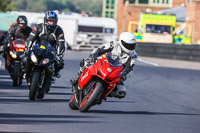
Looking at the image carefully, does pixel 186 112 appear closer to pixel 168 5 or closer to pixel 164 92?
pixel 164 92

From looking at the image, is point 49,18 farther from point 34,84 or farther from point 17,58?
point 17,58

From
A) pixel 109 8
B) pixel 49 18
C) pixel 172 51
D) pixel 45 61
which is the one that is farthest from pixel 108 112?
pixel 109 8

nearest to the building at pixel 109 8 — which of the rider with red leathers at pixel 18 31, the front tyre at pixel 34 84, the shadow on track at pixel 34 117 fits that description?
the rider with red leathers at pixel 18 31

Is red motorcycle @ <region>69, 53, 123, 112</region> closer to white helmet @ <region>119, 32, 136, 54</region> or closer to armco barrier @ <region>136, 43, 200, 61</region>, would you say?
white helmet @ <region>119, 32, 136, 54</region>

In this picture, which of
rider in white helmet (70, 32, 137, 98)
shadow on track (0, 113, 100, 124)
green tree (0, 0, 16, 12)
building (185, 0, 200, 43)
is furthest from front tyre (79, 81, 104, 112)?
green tree (0, 0, 16, 12)

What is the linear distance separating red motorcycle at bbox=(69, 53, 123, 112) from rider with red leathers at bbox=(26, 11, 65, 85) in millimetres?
2177

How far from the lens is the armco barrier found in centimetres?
3294

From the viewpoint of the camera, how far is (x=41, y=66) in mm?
11617

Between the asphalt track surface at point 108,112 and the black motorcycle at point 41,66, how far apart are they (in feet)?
0.72

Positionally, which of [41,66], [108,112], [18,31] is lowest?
[108,112]

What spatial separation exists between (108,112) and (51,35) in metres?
2.57

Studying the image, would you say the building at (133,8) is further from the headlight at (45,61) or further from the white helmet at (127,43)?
the white helmet at (127,43)

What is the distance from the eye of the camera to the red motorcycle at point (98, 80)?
9633 millimetres

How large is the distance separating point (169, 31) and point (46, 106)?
1243 inches
